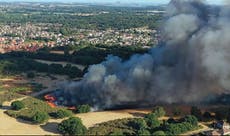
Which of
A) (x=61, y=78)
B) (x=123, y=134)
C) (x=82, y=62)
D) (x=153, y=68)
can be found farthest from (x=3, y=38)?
(x=123, y=134)

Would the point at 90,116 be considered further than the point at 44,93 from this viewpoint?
No

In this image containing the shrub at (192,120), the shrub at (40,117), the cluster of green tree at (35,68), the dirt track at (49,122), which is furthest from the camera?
the cluster of green tree at (35,68)

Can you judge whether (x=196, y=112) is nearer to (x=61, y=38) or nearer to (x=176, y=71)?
(x=176, y=71)

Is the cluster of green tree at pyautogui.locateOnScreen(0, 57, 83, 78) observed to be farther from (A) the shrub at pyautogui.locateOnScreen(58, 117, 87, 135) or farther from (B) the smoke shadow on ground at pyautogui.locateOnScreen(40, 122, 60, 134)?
(A) the shrub at pyautogui.locateOnScreen(58, 117, 87, 135)

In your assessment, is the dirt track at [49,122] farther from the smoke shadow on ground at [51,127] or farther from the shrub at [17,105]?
the shrub at [17,105]

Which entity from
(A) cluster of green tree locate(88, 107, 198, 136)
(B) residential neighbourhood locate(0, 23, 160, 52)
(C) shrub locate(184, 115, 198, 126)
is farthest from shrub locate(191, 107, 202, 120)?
(B) residential neighbourhood locate(0, 23, 160, 52)

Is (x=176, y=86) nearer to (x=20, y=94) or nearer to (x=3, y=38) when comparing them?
(x=20, y=94)

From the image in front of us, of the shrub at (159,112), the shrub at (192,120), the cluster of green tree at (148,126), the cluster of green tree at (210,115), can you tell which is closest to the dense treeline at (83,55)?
the shrub at (159,112)
